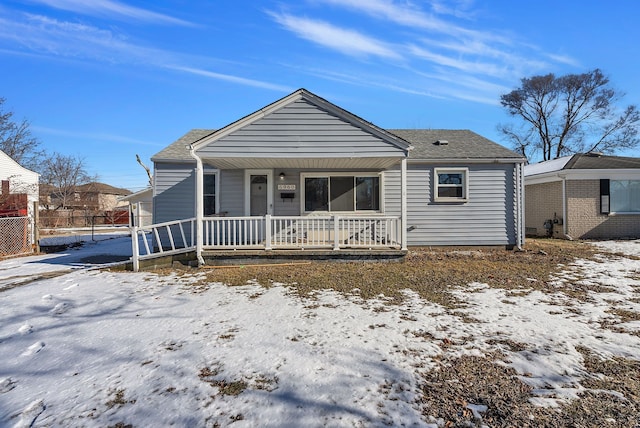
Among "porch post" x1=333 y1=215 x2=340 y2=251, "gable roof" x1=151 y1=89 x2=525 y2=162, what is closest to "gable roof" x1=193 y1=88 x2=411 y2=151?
"gable roof" x1=151 y1=89 x2=525 y2=162

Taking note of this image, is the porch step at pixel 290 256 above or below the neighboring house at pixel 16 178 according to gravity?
below

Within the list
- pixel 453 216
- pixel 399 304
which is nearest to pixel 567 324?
pixel 399 304

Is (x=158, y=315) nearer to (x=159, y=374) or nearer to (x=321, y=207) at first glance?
(x=159, y=374)

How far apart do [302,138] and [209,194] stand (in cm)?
404

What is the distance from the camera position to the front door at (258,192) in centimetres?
1047

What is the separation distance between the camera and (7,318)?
469 centimetres

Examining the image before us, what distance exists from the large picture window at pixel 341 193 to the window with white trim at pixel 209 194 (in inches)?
116

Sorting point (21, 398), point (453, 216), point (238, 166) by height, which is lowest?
point (21, 398)

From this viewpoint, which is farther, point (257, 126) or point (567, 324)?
point (257, 126)

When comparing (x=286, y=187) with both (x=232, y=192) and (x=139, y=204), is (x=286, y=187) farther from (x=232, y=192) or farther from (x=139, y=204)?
(x=139, y=204)

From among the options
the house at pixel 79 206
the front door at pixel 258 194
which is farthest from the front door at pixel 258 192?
the house at pixel 79 206

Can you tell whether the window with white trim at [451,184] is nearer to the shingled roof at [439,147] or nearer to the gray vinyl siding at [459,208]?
the gray vinyl siding at [459,208]

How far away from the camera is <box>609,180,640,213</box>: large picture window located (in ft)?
44.4

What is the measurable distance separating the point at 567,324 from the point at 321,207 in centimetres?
726
